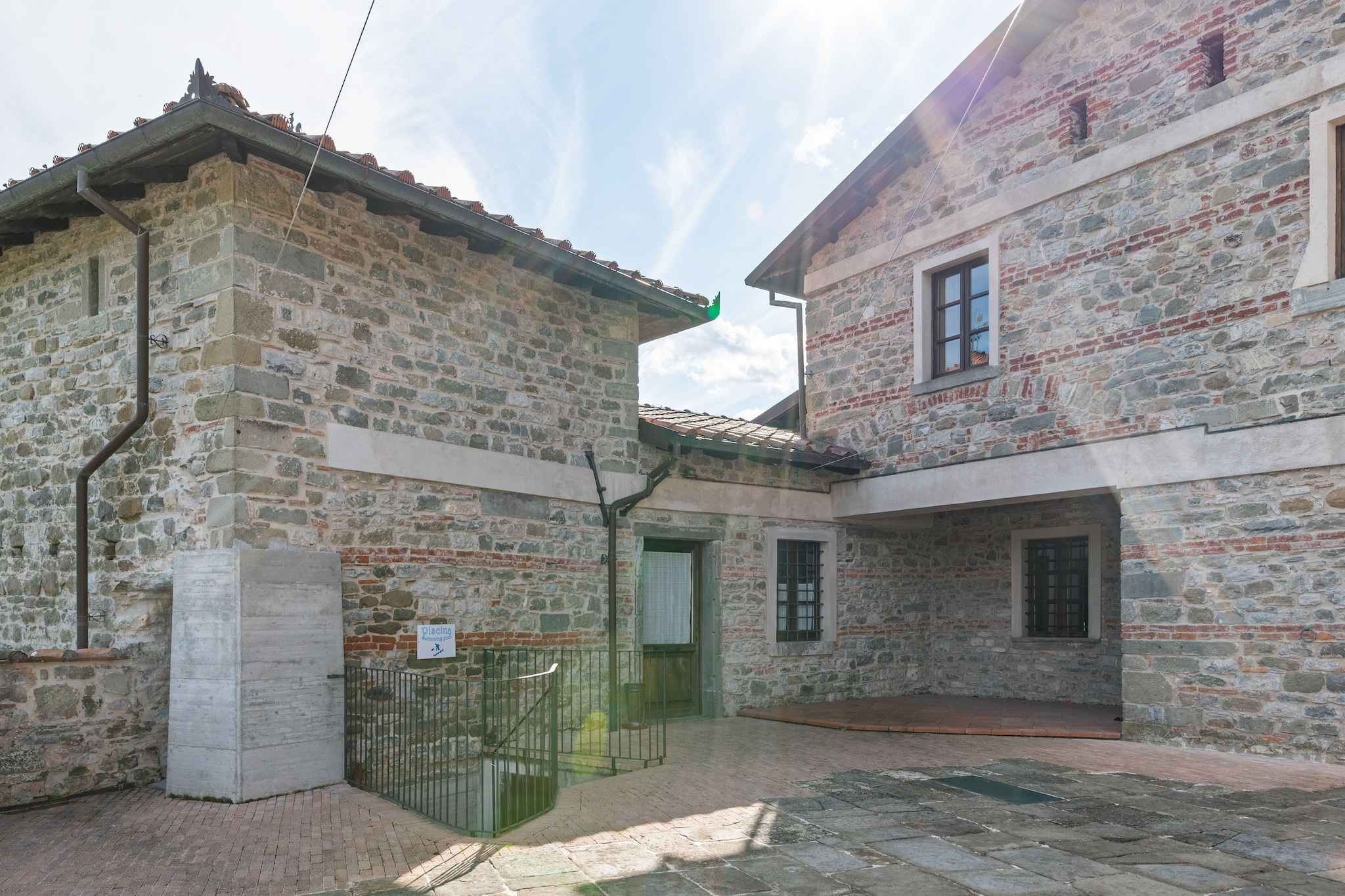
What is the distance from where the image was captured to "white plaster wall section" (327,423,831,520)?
6895 mm

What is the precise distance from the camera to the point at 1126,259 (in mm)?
8344

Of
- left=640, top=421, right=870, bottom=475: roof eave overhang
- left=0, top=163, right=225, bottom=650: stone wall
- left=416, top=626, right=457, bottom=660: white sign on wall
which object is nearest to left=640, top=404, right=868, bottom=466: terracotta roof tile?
Answer: left=640, top=421, right=870, bottom=475: roof eave overhang

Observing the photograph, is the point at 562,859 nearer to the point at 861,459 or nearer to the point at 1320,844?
the point at 1320,844

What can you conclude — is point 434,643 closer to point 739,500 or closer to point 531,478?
point 531,478

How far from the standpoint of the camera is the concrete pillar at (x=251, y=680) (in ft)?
19.1

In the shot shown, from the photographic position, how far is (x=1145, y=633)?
7.88 meters

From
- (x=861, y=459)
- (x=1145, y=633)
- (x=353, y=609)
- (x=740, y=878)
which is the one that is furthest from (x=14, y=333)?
(x=1145, y=633)

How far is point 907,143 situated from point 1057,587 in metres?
5.35

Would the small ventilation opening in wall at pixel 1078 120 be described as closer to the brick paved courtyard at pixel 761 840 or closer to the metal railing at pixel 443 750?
the brick paved courtyard at pixel 761 840

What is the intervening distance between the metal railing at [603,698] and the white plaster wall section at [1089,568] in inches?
176

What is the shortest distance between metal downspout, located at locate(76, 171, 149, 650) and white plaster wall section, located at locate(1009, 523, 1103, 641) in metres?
9.12

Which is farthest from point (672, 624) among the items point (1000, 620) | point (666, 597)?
point (1000, 620)

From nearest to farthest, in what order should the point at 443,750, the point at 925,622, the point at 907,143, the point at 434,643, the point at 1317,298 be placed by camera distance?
1. the point at 1317,298
2. the point at 434,643
3. the point at 443,750
4. the point at 907,143
5. the point at 925,622

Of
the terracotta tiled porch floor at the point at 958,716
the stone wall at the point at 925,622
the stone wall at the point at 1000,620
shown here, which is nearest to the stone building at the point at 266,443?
the stone wall at the point at 925,622
